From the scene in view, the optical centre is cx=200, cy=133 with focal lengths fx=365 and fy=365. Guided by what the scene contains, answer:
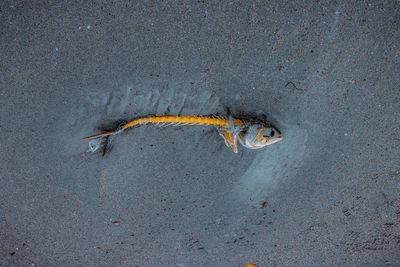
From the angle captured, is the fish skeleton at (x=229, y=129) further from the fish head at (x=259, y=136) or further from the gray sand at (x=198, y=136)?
the gray sand at (x=198, y=136)

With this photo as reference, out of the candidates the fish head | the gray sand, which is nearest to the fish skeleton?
the fish head

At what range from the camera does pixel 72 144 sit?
10.6 ft

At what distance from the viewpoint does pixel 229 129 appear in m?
2.97

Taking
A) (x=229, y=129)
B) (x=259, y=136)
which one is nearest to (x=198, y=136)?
(x=229, y=129)

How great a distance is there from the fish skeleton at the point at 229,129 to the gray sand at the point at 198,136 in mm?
100

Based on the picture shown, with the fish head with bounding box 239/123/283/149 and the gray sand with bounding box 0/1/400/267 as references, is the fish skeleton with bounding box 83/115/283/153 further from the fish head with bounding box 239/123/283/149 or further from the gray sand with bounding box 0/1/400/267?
the gray sand with bounding box 0/1/400/267

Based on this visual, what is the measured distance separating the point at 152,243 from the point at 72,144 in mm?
1244

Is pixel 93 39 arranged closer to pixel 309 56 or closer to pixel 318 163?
pixel 309 56

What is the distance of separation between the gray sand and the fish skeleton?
0.33 ft

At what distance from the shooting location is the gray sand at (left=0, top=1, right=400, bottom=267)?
301 cm

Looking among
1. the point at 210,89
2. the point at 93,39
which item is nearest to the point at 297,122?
the point at 210,89

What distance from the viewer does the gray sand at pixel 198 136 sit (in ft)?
9.87

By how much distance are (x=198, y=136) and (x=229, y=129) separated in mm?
384

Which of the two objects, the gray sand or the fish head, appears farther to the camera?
the gray sand
